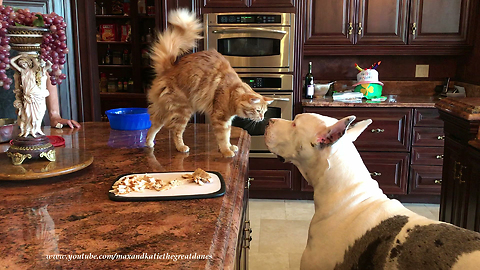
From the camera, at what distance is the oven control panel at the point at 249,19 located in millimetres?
3457

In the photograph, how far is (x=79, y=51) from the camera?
3.00m

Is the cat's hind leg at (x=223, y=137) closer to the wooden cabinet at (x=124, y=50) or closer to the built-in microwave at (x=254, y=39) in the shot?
the built-in microwave at (x=254, y=39)

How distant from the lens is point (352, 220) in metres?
1.22

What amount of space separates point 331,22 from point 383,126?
106 cm

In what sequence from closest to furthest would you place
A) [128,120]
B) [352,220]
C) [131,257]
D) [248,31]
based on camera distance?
1. [131,257]
2. [352,220]
3. [128,120]
4. [248,31]

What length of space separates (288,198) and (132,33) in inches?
122

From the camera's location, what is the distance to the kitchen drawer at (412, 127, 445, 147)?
342 centimetres

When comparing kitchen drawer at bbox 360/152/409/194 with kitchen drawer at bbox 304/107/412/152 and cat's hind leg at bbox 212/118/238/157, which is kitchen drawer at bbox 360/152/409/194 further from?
cat's hind leg at bbox 212/118/238/157

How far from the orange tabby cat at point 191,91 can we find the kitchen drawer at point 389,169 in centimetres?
228

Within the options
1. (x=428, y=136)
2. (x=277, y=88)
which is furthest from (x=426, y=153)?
(x=277, y=88)

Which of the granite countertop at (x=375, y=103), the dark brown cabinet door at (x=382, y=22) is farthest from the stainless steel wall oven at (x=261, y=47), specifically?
the dark brown cabinet door at (x=382, y=22)

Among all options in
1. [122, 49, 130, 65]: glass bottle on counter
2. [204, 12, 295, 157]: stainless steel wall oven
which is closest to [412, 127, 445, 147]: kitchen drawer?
[204, 12, 295, 157]: stainless steel wall oven

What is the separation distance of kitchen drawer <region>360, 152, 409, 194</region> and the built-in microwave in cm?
110

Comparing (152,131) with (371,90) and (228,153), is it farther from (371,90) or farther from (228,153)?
(371,90)
